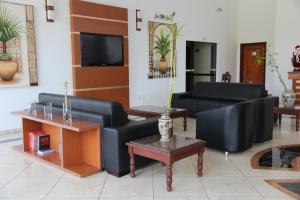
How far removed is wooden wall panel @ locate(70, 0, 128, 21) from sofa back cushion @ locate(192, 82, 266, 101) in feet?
8.25

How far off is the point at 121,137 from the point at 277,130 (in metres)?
3.65

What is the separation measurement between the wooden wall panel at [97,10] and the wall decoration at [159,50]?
3.37 ft

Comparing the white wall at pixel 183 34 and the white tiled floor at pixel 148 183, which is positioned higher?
the white wall at pixel 183 34

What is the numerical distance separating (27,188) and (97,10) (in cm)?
432

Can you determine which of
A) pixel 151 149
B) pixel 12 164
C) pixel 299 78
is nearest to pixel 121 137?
pixel 151 149

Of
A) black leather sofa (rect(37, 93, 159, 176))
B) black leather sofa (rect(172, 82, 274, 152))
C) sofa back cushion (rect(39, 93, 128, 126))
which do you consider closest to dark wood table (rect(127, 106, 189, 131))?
black leather sofa (rect(172, 82, 274, 152))

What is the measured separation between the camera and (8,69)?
5055 mm

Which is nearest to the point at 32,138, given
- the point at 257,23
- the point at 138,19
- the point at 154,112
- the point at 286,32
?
the point at 154,112

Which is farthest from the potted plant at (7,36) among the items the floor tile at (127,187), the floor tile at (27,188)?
the floor tile at (127,187)

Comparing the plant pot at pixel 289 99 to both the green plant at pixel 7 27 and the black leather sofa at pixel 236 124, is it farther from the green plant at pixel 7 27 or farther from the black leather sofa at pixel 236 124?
the green plant at pixel 7 27

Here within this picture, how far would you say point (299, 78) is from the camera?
7.23m

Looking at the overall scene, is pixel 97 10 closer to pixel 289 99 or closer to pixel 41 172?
pixel 41 172

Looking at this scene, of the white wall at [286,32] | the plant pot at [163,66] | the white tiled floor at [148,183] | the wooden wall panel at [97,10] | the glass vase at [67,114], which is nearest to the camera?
the white tiled floor at [148,183]

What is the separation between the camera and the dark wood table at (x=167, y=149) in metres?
2.76
